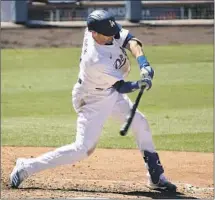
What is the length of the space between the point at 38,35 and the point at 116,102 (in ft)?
61.3

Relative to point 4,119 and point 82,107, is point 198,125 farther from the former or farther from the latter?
point 82,107

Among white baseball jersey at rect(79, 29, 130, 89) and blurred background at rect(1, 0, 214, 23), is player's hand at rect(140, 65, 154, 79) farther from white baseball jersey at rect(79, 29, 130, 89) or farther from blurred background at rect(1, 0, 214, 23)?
blurred background at rect(1, 0, 214, 23)

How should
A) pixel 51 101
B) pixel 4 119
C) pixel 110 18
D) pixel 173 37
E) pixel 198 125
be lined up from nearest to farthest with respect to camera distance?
1. pixel 110 18
2. pixel 198 125
3. pixel 4 119
4. pixel 51 101
5. pixel 173 37

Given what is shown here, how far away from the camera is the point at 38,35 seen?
25359 mm

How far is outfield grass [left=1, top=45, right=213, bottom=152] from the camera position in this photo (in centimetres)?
1074

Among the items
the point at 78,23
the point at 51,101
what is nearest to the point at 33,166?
the point at 51,101

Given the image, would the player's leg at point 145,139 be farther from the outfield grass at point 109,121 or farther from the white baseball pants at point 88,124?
the outfield grass at point 109,121

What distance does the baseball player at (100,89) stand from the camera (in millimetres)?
6668

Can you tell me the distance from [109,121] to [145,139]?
5219 mm

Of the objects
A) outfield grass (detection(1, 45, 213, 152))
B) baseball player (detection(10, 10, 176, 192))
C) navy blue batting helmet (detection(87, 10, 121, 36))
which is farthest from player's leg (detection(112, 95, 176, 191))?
outfield grass (detection(1, 45, 213, 152))

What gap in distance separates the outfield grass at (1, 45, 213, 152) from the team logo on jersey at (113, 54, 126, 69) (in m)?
3.41

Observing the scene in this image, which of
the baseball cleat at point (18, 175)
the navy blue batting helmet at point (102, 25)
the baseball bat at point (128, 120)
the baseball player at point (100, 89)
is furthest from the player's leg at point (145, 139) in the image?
the baseball cleat at point (18, 175)

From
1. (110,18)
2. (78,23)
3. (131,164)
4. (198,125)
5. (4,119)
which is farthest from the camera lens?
(78,23)

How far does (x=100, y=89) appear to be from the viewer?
6.82 meters
